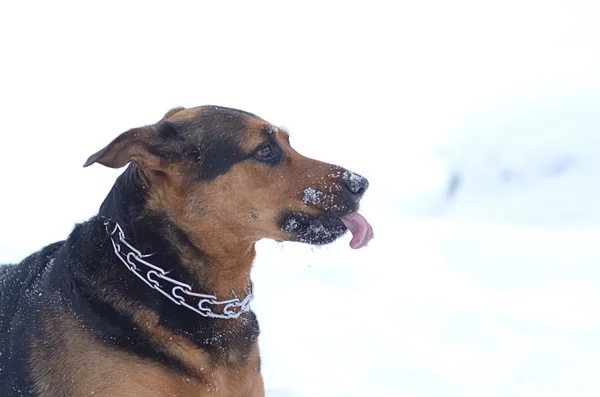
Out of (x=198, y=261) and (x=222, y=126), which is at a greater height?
(x=222, y=126)

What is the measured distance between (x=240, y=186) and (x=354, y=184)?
0.67m

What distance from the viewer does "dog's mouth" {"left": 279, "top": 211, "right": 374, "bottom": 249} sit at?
12.1ft

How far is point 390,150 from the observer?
1153 cm

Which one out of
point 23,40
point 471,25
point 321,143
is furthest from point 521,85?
point 23,40

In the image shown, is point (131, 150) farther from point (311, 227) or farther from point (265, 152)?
point (311, 227)

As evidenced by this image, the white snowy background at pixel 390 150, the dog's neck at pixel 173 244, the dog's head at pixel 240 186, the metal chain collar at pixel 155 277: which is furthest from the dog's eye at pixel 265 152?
the metal chain collar at pixel 155 277

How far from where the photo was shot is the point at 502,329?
19.3ft

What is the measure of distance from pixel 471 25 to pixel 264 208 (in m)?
12.1

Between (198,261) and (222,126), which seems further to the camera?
(222,126)

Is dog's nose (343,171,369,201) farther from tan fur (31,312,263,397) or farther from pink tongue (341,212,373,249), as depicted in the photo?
tan fur (31,312,263,397)

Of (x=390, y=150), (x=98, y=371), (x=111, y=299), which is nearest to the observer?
(x=98, y=371)

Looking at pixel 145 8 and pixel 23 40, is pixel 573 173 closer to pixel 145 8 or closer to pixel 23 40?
pixel 145 8

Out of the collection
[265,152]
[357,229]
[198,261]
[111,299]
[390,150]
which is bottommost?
[111,299]

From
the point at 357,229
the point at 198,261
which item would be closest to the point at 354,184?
the point at 357,229
